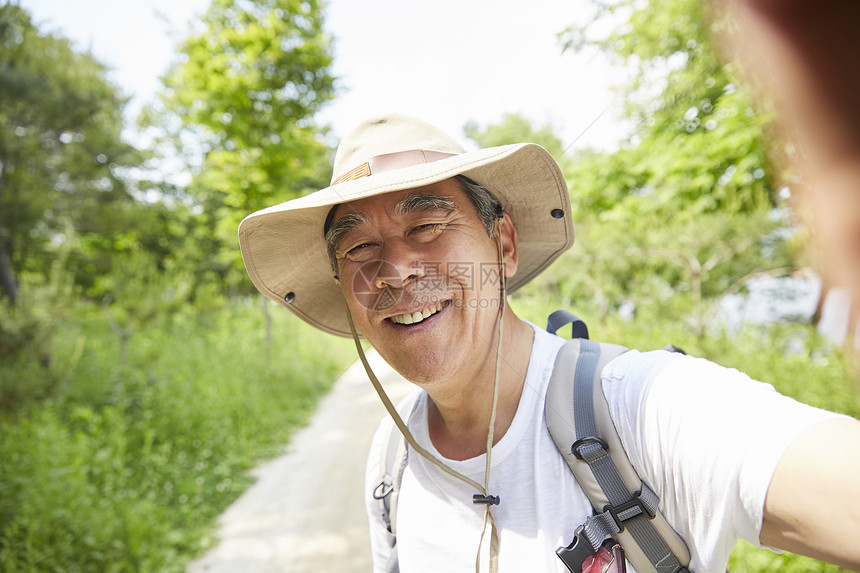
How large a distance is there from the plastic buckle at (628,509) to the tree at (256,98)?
417 centimetres

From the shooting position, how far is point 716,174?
3188 mm

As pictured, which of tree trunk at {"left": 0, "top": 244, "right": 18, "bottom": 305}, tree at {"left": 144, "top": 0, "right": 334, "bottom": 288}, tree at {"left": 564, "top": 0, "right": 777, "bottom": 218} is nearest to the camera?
tree at {"left": 564, "top": 0, "right": 777, "bottom": 218}

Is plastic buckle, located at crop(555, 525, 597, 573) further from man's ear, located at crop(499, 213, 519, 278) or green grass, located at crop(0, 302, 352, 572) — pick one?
green grass, located at crop(0, 302, 352, 572)

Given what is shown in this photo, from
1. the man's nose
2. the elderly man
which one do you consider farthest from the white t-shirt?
the man's nose

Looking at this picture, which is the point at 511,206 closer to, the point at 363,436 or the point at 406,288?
the point at 406,288

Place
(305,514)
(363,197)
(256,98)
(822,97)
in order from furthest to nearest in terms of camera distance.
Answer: (256,98) → (305,514) → (363,197) → (822,97)

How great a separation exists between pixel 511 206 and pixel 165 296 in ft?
19.4

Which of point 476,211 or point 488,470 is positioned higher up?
point 476,211

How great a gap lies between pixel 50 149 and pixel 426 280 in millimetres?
8512

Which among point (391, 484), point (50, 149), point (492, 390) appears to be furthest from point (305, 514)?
point (50, 149)

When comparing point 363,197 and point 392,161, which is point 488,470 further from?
point 392,161

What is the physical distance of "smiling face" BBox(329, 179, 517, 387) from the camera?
4.10ft

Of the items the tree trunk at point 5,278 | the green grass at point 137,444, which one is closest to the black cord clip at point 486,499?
the green grass at point 137,444

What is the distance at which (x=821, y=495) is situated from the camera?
0.67 m
